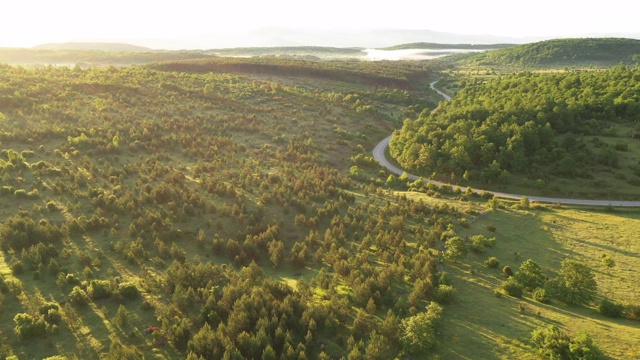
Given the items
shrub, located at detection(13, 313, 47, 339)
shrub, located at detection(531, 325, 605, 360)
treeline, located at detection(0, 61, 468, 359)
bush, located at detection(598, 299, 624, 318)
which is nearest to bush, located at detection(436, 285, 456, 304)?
treeline, located at detection(0, 61, 468, 359)

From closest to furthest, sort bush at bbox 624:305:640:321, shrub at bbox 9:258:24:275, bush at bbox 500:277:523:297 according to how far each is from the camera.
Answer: bush at bbox 624:305:640:321 < shrub at bbox 9:258:24:275 < bush at bbox 500:277:523:297

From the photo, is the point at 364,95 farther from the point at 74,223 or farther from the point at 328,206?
the point at 74,223

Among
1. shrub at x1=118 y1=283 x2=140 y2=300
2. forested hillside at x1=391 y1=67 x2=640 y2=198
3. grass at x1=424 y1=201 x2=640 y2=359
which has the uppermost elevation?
forested hillside at x1=391 y1=67 x2=640 y2=198

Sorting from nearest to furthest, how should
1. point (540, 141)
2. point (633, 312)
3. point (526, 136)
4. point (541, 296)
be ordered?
point (633, 312), point (541, 296), point (526, 136), point (540, 141)

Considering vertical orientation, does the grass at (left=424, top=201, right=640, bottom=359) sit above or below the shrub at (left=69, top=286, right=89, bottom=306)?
below

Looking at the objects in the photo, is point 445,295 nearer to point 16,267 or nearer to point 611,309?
point 611,309

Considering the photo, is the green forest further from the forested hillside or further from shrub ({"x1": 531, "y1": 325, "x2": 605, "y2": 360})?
the forested hillside

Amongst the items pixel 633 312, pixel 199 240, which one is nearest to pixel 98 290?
pixel 199 240
